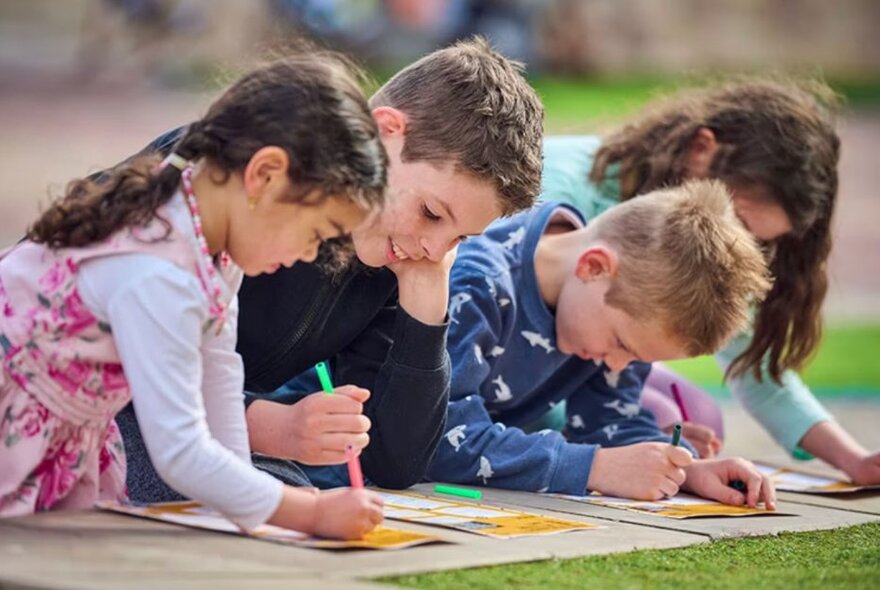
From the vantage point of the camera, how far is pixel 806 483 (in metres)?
3.72

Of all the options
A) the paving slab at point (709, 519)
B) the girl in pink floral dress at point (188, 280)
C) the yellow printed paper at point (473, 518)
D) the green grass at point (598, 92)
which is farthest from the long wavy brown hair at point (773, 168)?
the green grass at point (598, 92)

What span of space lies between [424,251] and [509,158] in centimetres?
→ 24

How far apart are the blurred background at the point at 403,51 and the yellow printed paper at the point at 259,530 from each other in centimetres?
898

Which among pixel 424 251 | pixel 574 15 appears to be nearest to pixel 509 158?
pixel 424 251

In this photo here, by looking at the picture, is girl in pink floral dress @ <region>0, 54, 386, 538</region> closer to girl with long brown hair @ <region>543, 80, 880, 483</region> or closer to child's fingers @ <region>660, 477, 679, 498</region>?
child's fingers @ <region>660, 477, 679, 498</region>

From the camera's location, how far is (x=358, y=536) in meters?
2.44

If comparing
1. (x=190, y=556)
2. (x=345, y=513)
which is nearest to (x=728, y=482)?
(x=345, y=513)

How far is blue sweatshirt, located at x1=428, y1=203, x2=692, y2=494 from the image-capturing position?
3287mm

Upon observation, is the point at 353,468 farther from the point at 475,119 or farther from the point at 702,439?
the point at 702,439

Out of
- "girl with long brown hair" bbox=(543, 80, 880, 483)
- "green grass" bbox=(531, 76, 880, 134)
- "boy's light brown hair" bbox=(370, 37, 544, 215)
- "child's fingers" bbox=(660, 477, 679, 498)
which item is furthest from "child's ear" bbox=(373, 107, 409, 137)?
"green grass" bbox=(531, 76, 880, 134)

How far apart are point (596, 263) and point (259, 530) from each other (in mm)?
1176

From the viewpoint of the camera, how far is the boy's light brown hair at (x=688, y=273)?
327 cm

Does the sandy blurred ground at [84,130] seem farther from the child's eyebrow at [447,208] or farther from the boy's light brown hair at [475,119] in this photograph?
the child's eyebrow at [447,208]

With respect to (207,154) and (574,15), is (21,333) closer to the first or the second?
(207,154)
